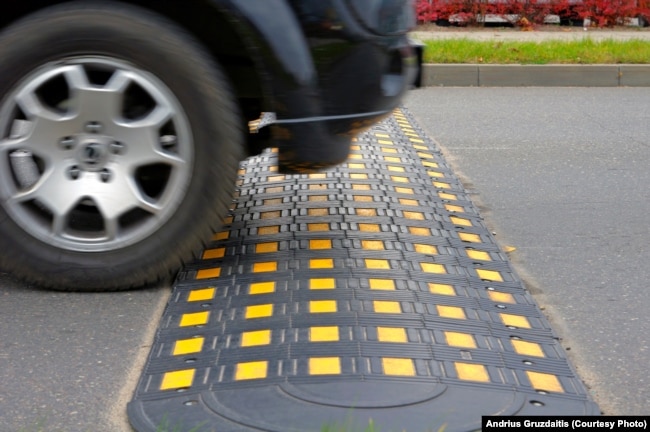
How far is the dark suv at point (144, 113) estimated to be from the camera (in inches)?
142

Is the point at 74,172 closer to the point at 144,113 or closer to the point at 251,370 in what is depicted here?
the point at 144,113

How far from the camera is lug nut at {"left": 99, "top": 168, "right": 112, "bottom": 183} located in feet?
12.0

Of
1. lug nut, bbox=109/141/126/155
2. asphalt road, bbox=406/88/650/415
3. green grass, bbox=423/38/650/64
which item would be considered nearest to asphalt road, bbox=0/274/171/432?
lug nut, bbox=109/141/126/155

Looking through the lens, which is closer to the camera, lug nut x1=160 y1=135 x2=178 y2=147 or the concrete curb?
lug nut x1=160 y1=135 x2=178 y2=147

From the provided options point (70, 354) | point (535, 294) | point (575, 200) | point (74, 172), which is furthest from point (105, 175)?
point (575, 200)

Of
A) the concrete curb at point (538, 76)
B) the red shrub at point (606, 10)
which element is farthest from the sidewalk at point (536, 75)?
the red shrub at point (606, 10)

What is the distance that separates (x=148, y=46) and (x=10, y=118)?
54 centimetres

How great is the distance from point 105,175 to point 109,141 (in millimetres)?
119

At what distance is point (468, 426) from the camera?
264 cm

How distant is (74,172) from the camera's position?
3.64 metres

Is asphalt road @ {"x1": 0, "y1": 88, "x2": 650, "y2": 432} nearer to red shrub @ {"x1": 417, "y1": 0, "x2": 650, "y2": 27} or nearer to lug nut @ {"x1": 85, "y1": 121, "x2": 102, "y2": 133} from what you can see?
lug nut @ {"x1": 85, "y1": 121, "x2": 102, "y2": 133}

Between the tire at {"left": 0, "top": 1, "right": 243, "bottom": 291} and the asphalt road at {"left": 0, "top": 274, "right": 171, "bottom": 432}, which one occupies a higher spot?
the tire at {"left": 0, "top": 1, "right": 243, "bottom": 291}

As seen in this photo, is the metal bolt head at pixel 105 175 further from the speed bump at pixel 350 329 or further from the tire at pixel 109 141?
the speed bump at pixel 350 329

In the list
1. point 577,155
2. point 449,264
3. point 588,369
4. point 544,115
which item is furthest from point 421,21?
point 588,369
